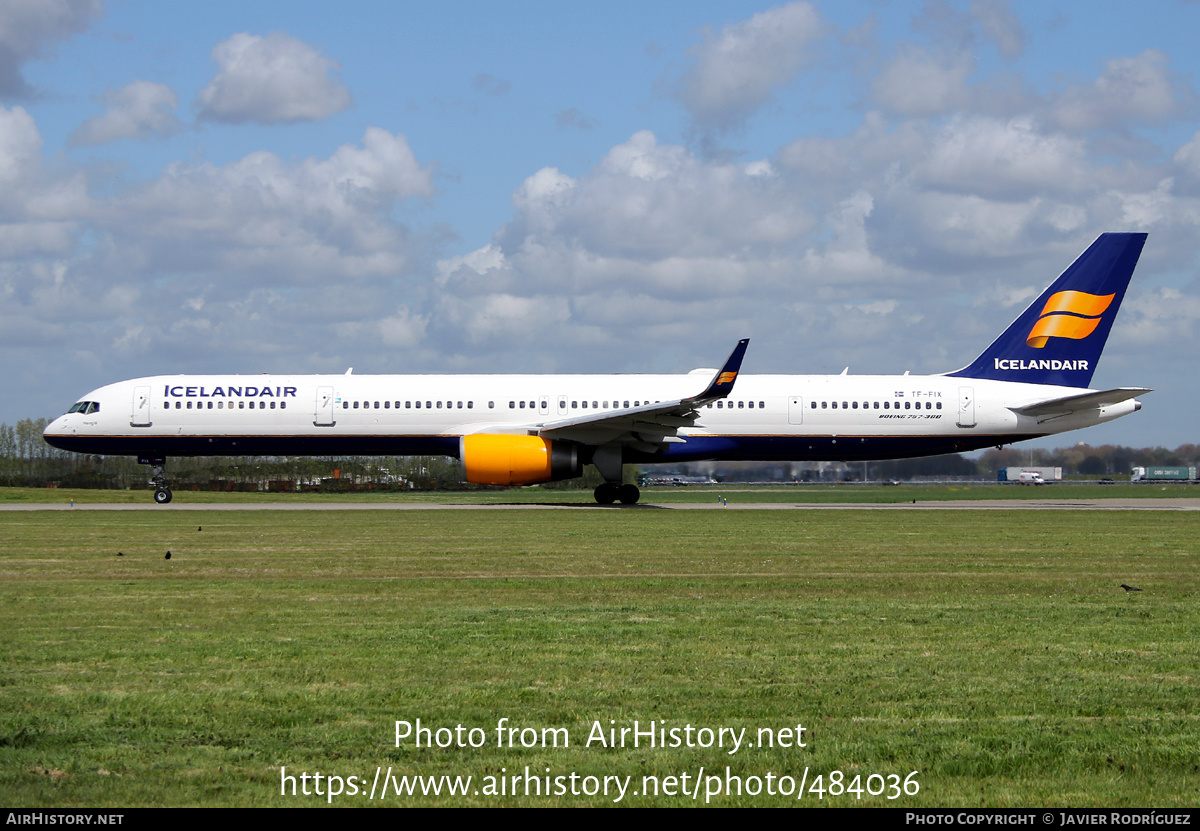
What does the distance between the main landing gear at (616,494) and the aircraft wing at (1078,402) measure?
12060mm

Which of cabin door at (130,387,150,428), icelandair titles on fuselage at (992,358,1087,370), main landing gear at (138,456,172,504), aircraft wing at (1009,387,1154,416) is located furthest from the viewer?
icelandair titles on fuselage at (992,358,1087,370)

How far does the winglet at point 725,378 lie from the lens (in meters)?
27.9

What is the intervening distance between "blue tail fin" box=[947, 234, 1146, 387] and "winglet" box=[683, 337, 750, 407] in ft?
36.3

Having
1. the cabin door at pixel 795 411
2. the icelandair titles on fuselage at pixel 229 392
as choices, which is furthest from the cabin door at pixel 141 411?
the cabin door at pixel 795 411

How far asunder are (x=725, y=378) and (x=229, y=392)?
49.9 feet

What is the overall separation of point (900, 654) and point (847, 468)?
228 ft

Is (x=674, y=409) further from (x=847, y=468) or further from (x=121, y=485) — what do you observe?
(x=847, y=468)

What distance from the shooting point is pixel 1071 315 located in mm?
34906

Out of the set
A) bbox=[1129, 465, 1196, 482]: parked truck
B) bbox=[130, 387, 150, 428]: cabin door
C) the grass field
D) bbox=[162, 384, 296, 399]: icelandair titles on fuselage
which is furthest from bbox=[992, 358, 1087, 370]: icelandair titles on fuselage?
bbox=[1129, 465, 1196, 482]: parked truck

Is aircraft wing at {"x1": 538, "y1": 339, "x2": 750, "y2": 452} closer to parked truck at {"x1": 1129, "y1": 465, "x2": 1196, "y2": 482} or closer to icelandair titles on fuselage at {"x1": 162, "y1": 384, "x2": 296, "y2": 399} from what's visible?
icelandair titles on fuselage at {"x1": 162, "y1": 384, "x2": 296, "y2": 399}

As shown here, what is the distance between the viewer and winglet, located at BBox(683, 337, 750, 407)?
2786 centimetres

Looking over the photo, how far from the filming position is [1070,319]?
34938 millimetres

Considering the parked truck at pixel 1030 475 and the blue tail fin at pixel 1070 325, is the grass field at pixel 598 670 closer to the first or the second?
the blue tail fin at pixel 1070 325

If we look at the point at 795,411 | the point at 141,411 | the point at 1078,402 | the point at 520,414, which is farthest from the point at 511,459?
the point at 1078,402
